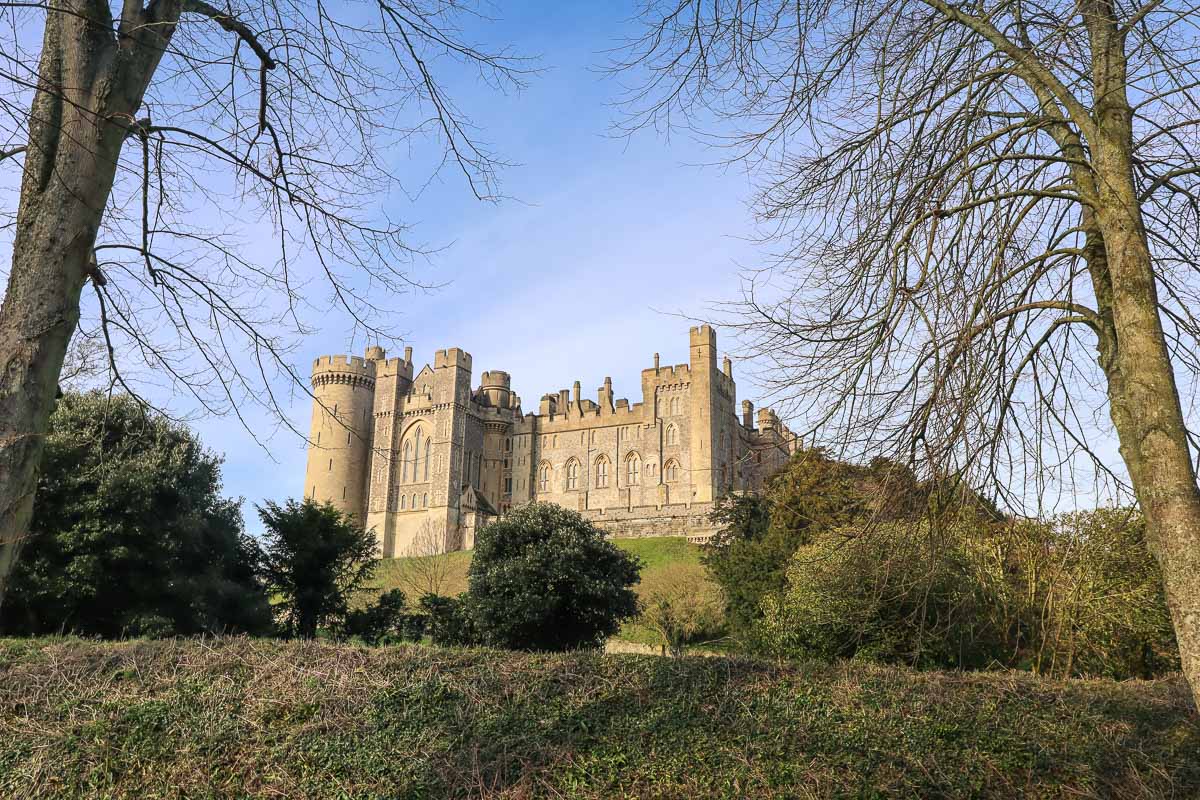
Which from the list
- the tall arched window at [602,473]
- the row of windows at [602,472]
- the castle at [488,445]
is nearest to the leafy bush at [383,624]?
the castle at [488,445]

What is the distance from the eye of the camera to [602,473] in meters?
56.4

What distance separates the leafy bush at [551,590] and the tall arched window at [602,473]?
3731 centimetres

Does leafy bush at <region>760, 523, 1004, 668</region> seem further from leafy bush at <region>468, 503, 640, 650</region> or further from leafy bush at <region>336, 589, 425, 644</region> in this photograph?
leafy bush at <region>336, 589, 425, 644</region>

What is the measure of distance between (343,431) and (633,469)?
17687 millimetres

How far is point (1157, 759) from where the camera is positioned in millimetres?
6473

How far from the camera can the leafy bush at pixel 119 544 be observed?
15055 mm

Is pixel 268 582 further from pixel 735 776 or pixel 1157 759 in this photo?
pixel 1157 759

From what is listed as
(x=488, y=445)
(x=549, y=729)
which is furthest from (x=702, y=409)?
(x=549, y=729)

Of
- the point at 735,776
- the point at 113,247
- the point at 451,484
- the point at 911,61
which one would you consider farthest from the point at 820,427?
the point at 451,484

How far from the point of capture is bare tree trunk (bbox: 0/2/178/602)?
3.28 metres

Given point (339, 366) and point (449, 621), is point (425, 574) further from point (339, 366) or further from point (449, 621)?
point (339, 366)

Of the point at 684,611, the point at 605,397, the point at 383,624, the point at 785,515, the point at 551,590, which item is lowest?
the point at 383,624

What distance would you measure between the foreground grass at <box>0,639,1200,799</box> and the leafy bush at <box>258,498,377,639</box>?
1231 centimetres

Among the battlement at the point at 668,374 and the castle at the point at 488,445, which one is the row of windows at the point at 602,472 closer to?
the castle at the point at 488,445
